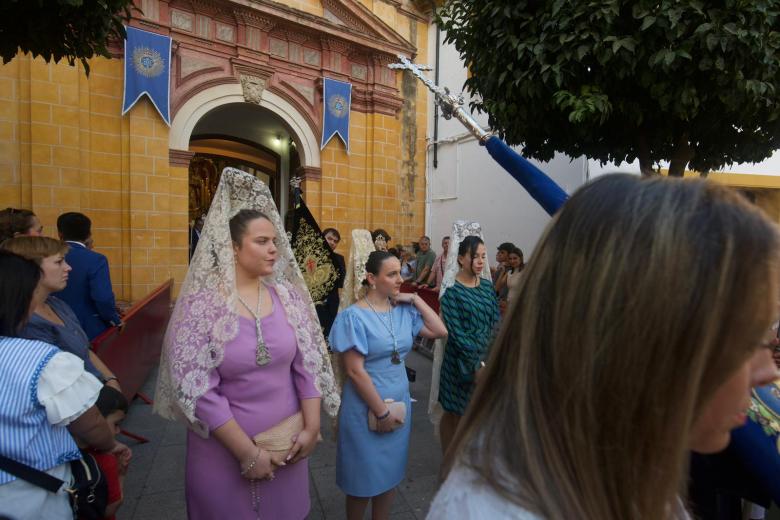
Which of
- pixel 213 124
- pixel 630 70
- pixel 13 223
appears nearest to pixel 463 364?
pixel 630 70

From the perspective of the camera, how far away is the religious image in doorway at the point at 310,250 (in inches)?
188

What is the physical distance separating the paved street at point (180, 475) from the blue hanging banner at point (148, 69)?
5.38m

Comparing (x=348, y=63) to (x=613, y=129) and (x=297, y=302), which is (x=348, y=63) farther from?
(x=297, y=302)

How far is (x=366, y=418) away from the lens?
243 centimetres

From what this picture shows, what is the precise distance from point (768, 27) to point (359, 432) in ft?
12.4

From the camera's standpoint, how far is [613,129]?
13.1ft

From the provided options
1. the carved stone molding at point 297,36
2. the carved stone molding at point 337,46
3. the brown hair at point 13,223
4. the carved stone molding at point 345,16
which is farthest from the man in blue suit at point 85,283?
the carved stone molding at point 345,16

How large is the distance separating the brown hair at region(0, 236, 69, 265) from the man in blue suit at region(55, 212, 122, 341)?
1251 mm

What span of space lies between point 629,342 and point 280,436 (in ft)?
5.54

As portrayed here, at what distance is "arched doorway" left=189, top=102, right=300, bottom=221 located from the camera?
10508 mm

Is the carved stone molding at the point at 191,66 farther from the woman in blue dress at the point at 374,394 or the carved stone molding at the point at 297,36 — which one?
the woman in blue dress at the point at 374,394

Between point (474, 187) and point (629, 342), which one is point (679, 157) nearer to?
point (629, 342)

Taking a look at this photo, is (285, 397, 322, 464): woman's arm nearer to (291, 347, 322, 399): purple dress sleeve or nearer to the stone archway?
(291, 347, 322, 399): purple dress sleeve

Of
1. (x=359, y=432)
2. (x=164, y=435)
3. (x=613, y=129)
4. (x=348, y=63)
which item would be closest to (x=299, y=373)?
(x=359, y=432)
